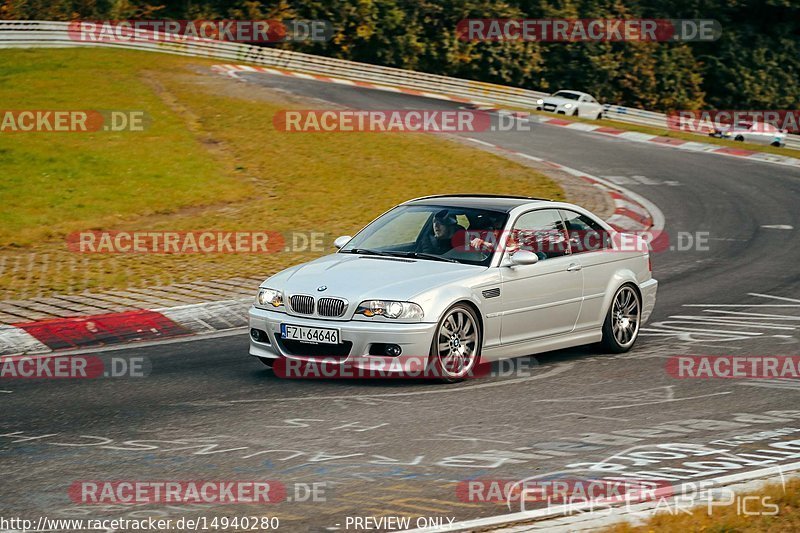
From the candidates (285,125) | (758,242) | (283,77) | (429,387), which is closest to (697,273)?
(758,242)

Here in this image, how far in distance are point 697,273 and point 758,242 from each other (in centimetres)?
315

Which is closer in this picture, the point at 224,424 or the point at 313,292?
the point at 224,424

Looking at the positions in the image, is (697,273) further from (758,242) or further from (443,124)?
(443,124)

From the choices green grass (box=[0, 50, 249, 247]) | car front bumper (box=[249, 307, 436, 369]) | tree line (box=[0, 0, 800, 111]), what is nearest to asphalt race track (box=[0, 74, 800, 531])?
car front bumper (box=[249, 307, 436, 369])

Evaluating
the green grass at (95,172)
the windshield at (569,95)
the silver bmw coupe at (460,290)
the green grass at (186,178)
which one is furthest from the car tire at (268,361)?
the windshield at (569,95)

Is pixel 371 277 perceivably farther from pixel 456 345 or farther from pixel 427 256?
pixel 456 345

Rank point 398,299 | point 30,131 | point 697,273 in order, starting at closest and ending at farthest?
point 398,299 < point 697,273 < point 30,131

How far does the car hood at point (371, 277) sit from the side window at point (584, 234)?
149cm

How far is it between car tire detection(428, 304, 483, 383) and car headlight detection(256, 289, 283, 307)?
54.0 inches

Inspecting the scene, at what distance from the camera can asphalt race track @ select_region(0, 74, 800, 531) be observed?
6.30 metres

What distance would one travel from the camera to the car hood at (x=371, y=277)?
8945 mm

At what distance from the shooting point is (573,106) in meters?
44.8

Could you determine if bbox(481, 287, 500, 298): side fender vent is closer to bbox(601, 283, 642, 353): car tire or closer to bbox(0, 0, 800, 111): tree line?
bbox(601, 283, 642, 353): car tire

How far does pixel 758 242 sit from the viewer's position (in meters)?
18.2
